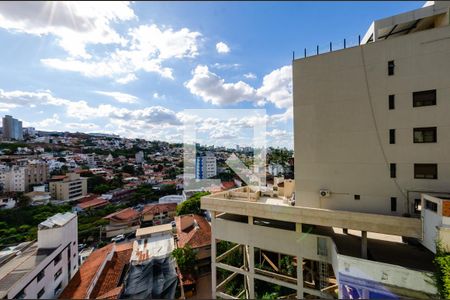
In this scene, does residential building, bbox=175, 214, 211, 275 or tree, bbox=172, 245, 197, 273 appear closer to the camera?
tree, bbox=172, 245, 197, 273

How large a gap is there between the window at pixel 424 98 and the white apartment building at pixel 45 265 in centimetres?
1457

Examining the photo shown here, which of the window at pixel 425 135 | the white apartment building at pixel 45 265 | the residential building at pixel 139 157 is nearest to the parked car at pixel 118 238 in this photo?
the white apartment building at pixel 45 265

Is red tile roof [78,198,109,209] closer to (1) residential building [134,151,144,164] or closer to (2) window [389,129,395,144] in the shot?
(1) residential building [134,151,144,164]

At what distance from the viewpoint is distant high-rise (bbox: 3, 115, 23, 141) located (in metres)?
27.3

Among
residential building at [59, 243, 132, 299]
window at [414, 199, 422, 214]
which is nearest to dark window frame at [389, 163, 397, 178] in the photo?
window at [414, 199, 422, 214]

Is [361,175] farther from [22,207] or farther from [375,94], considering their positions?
[22,207]

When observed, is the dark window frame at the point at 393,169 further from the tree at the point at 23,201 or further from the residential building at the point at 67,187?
the residential building at the point at 67,187

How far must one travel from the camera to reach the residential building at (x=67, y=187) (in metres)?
29.4

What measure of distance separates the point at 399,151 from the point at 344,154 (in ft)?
4.51

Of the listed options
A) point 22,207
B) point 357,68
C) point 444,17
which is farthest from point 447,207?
point 22,207

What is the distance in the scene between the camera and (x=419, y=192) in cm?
561

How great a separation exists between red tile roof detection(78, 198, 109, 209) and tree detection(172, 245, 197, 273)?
825 inches

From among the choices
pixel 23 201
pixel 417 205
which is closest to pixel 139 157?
pixel 23 201

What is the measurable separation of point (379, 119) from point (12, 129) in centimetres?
4249
